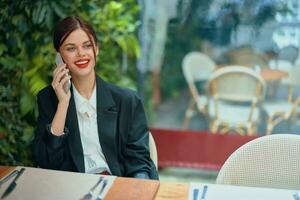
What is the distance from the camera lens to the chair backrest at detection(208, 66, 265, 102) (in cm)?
303

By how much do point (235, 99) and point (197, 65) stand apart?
40cm

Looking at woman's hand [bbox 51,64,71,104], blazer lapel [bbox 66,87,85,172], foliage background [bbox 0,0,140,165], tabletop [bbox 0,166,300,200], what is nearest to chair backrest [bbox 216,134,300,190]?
tabletop [bbox 0,166,300,200]

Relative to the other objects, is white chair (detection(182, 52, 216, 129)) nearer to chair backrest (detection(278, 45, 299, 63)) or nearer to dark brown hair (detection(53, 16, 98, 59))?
chair backrest (detection(278, 45, 299, 63))

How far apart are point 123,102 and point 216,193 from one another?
0.58 m

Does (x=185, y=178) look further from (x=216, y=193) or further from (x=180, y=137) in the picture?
(x=216, y=193)

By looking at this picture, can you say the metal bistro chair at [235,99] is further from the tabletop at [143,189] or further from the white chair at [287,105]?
the tabletop at [143,189]

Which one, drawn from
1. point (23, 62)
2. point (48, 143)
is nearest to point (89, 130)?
point (48, 143)

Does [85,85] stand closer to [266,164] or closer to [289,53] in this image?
[266,164]

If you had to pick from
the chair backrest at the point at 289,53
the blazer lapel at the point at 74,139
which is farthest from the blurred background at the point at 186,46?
the blazer lapel at the point at 74,139

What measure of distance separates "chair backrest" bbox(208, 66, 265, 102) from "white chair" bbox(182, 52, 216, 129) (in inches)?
5.0

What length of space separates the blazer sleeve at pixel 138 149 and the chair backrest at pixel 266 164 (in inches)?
12.0

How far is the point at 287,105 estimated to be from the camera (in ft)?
10.5

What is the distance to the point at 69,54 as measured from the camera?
5.18 ft

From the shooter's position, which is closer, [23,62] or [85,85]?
[85,85]
